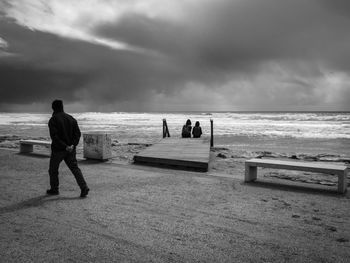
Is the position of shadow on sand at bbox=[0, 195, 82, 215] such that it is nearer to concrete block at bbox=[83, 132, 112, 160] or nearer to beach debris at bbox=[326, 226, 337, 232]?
concrete block at bbox=[83, 132, 112, 160]

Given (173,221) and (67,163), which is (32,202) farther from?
(173,221)

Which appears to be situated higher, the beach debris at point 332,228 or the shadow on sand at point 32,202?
the shadow on sand at point 32,202

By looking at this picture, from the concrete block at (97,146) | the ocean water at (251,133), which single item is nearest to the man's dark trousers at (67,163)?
the concrete block at (97,146)

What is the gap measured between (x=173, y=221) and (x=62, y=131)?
8.38 ft

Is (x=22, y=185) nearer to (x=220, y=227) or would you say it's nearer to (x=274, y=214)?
(x=220, y=227)

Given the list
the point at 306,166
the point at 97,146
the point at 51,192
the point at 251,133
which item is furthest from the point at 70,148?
the point at 251,133

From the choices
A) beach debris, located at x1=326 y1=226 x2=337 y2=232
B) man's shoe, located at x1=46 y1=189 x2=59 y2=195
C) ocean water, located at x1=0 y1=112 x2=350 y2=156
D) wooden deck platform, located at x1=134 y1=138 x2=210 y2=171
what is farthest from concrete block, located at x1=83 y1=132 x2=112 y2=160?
ocean water, located at x1=0 y1=112 x2=350 y2=156

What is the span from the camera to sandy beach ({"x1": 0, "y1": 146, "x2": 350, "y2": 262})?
3082 mm

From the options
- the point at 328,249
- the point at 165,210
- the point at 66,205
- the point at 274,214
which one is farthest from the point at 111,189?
the point at 328,249

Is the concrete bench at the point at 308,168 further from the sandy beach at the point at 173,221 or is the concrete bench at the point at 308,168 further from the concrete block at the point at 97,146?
the concrete block at the point at 97,146

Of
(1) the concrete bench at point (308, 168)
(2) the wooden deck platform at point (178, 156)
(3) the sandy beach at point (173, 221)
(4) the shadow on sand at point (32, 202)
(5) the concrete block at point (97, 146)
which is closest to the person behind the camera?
(3) the sandy beach at point (173, 221)

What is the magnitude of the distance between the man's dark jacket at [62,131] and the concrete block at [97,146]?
384 centimetres

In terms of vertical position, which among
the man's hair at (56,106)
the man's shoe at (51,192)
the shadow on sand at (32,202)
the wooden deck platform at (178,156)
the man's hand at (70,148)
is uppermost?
the man's hair at (56,106)

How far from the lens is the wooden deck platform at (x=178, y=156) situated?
7.92 m
